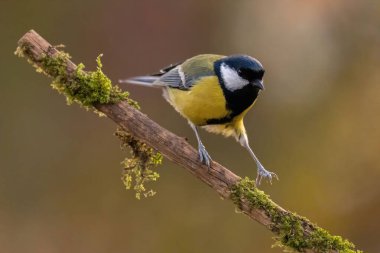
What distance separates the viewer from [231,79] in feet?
11.0

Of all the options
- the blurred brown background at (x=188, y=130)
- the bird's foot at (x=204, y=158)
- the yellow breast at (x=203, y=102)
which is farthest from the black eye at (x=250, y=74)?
the blurred brown background at (x=188, y=130)

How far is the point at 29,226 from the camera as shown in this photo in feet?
17.7

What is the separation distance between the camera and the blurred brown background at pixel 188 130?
5340mm

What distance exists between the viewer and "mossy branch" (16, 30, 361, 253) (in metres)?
2.69

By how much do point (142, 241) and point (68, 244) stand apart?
0.66 metres

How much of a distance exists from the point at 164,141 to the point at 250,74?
0.65m

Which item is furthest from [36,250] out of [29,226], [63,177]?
[63,177]

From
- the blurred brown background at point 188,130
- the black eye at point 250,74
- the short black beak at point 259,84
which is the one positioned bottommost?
the blurred brown background at point 188,130

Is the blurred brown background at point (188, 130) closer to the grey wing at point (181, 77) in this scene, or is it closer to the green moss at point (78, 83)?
the grey wing at point (181, 77)

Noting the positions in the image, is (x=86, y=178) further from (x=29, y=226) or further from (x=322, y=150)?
(x=322, y=150)

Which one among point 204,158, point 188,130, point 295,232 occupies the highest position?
point 204,158

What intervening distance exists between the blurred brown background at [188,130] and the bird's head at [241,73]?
2023 mm

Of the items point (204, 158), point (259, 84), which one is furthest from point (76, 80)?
point (259, 84)

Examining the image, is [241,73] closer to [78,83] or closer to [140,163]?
[140,163]
